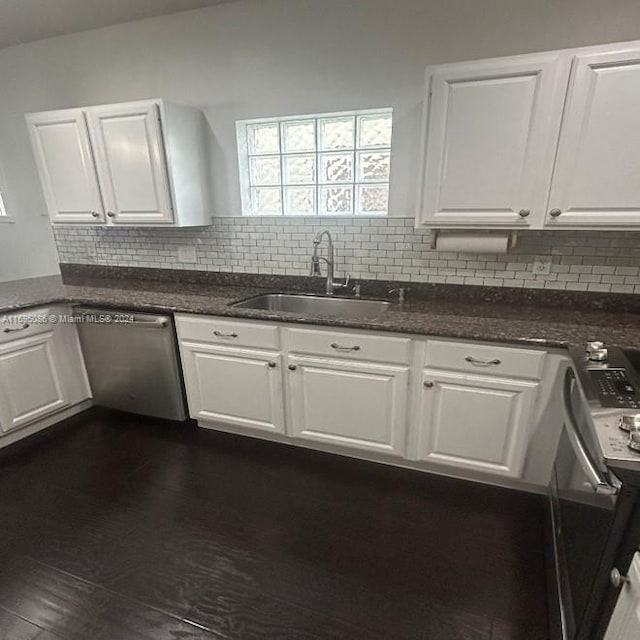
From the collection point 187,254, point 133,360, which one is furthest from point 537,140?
point 133,360

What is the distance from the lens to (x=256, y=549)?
1.60 metres

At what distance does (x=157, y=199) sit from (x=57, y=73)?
1.38 m

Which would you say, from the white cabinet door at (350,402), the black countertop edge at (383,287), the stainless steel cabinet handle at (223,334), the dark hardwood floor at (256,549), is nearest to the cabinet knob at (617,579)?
the dark hardwood floor at (256,549)

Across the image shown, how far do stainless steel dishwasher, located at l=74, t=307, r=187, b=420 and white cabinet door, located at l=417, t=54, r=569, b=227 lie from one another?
65.6 inches

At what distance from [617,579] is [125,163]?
2822 mm

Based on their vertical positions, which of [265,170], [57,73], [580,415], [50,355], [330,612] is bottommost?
[330,612]

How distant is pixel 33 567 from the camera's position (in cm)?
153

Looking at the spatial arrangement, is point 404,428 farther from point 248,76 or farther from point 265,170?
point 248,76

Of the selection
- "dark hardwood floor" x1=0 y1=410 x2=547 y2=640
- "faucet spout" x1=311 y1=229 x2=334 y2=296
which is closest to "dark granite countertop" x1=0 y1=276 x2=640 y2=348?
"faucet spout" x1=311 y1=229 x2=334 y2=296

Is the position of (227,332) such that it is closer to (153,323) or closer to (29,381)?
(153,323)

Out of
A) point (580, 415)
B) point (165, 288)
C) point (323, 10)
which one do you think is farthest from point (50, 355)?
point (580, 415)

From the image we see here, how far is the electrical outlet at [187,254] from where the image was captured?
108 inches

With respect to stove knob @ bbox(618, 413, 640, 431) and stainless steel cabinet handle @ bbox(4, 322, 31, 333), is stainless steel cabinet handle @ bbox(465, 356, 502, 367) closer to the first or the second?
stove knob @ bbox(618, 413, 640, 431)

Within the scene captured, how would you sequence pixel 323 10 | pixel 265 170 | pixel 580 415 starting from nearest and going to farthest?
pixel 580 415, pixel 323 10, pixel 265 170
